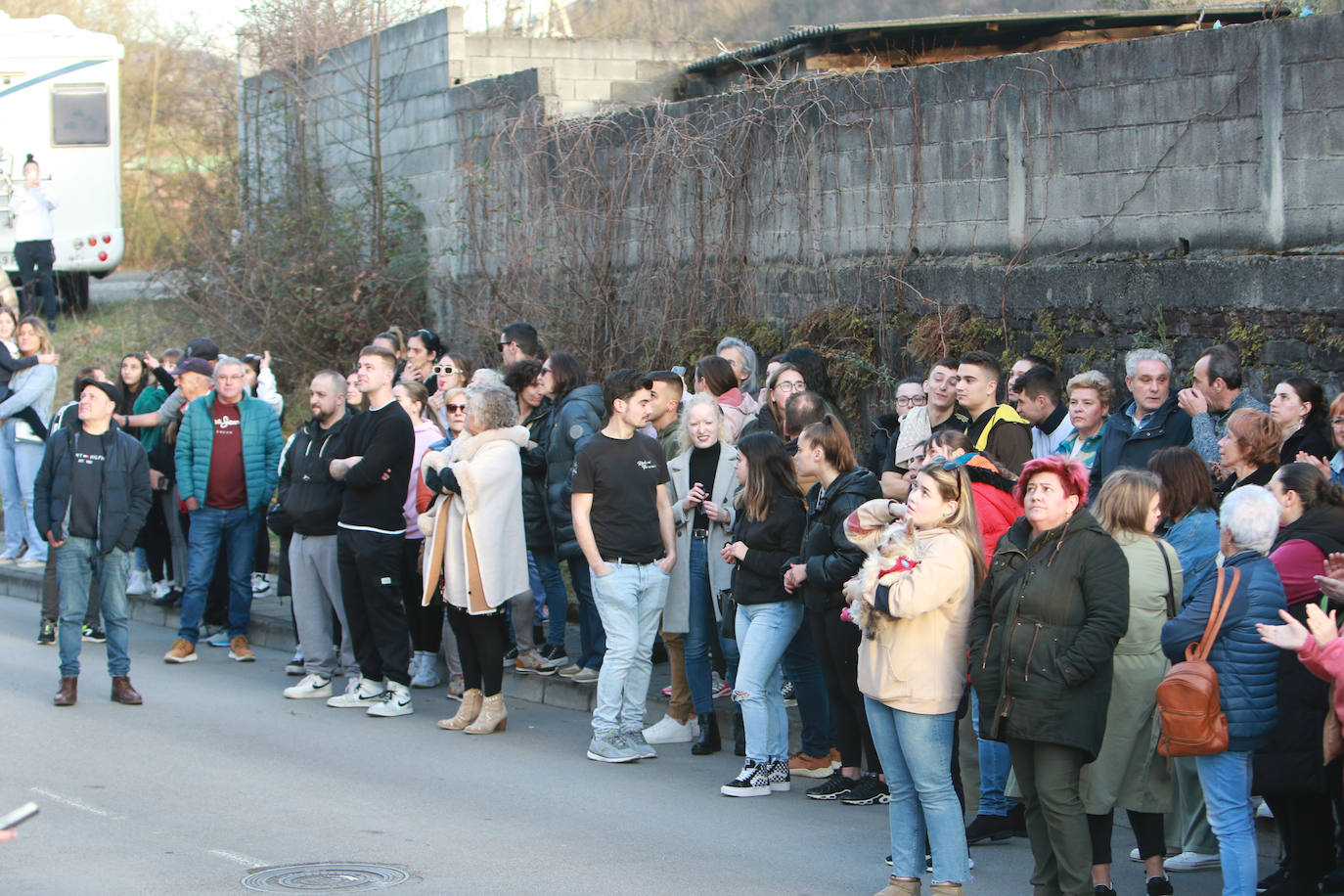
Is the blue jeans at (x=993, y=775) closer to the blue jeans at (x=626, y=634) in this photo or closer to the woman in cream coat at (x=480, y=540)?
the blue jeans at (x=626, y=634)

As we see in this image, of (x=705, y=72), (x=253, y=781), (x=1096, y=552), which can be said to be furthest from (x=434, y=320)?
(x=1096, y=552)

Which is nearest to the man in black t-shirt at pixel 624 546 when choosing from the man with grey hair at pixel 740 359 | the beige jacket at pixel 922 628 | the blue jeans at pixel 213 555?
the man with grey hair at pixel 740 359

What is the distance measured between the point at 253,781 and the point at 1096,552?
445cm

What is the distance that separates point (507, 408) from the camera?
8703mm

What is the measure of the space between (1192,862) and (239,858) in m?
4.08

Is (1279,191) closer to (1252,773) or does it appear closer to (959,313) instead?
(959,313)

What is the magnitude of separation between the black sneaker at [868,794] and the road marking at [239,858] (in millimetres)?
2823

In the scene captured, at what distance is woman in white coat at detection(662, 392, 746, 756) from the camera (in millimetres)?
8289

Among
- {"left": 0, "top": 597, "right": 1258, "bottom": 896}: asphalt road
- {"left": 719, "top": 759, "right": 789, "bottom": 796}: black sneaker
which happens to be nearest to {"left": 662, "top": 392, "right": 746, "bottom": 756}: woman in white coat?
{"left": 0, "top": 597, "right": 1258, "bottom": 896}: asphalt road

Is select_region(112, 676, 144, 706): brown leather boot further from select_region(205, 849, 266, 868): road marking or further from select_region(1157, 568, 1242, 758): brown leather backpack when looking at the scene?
select_region(1157, 568, 1242, 758): brown leather backpack

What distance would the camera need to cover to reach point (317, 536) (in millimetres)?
9508

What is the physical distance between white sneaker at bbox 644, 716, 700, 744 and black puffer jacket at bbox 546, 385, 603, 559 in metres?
1.26

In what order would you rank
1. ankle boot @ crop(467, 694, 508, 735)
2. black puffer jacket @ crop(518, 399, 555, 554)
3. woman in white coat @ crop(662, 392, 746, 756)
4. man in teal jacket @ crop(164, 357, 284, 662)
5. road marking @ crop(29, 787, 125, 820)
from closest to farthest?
road marking @ crop(29, 787, 125, 820) < woman in white coat @ crop(662, 392, 746, 756) < ankle boot @ crop(467, 694, 508, 735) < black puffer jacket @ crop(518, 399, 555, 554) < man in teal jacket @ crop(164, 357, 284, 662)

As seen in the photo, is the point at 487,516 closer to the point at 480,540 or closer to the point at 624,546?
the point at 480,540
